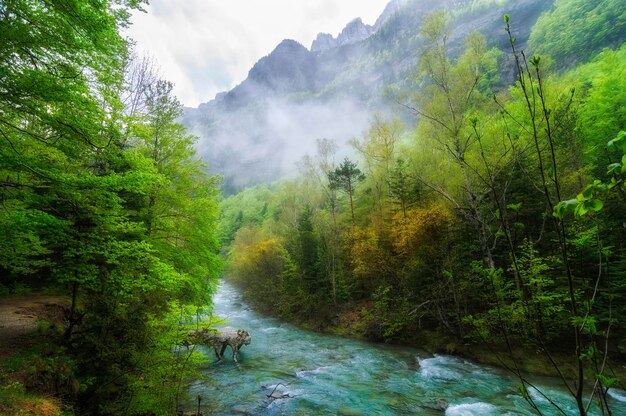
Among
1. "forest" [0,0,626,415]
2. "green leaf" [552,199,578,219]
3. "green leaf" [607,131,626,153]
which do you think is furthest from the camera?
"forest" [0,0,626,415]

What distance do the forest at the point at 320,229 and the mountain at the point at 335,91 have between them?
202 ft

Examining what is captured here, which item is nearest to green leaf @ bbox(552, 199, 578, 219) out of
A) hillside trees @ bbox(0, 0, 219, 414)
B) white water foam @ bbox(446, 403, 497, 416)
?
hillside trees @ bbox(0, 0, 219, 414)

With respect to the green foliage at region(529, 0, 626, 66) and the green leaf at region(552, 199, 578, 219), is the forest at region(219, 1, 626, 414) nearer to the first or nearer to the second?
the green leaf at region(552, 199, 578, 219)

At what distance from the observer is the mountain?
3391 inches

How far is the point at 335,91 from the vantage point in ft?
498

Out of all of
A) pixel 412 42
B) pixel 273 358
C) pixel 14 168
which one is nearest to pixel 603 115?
pixel 273 358

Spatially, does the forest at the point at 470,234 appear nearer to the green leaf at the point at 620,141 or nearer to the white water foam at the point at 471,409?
the green leaf at the point at 620,141

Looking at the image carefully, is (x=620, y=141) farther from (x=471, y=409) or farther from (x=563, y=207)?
(x=471, y=409)

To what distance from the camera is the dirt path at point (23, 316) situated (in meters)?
8.11

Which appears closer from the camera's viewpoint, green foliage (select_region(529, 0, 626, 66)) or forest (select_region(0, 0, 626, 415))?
forest (select_region(0, 0, 626, 415))

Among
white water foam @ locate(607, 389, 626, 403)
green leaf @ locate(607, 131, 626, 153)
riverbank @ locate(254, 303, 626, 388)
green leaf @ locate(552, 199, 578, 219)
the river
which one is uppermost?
green leaf @ locate(607, 131, 626, 153)

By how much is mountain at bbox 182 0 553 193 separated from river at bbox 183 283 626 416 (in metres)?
70.1

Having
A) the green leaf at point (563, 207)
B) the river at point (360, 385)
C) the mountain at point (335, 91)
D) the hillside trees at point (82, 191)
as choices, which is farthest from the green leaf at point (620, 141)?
the mountain at point (335, 91)

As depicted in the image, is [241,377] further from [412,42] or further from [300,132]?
[300,132]
